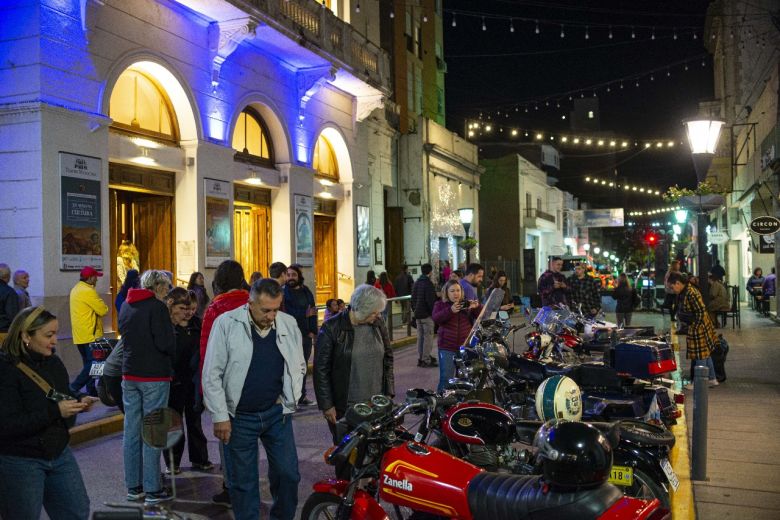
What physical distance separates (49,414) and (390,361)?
2755 millimetres

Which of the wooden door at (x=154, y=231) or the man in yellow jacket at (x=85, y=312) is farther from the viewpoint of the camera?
the wooden door at (x=154, y=231)

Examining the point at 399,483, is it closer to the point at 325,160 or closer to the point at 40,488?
the point at 40,488

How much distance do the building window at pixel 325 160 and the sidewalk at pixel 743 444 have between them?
11.2 meters

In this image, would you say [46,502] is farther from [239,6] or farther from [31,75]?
[239,6]

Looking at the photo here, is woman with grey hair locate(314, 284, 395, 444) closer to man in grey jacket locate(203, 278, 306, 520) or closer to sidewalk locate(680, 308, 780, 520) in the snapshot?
man in grey jacket locate(203, 278, 306, 520)

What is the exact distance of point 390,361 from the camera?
6.14 m

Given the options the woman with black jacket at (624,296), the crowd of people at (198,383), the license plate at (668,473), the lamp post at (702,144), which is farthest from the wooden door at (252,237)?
the license plate at (668,473)

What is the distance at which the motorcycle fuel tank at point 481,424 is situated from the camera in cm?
514

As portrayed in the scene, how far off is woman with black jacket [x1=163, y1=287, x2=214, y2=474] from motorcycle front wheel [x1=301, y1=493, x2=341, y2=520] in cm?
266

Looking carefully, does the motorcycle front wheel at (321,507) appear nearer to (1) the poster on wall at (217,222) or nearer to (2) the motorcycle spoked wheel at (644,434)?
(2) the motorcycle spoked wheel at (644,434)

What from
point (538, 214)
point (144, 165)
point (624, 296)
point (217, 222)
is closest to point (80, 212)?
point (144, 165)

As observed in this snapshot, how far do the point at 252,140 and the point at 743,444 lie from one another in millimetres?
12834

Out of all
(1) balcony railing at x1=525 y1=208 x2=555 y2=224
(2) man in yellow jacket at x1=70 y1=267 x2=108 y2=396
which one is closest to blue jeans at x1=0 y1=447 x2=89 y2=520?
(2) man in yellow jacket at x1=70 y1=267 x2=108 y2=396

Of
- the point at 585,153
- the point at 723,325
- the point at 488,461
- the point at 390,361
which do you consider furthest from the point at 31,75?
the point at 585,153
